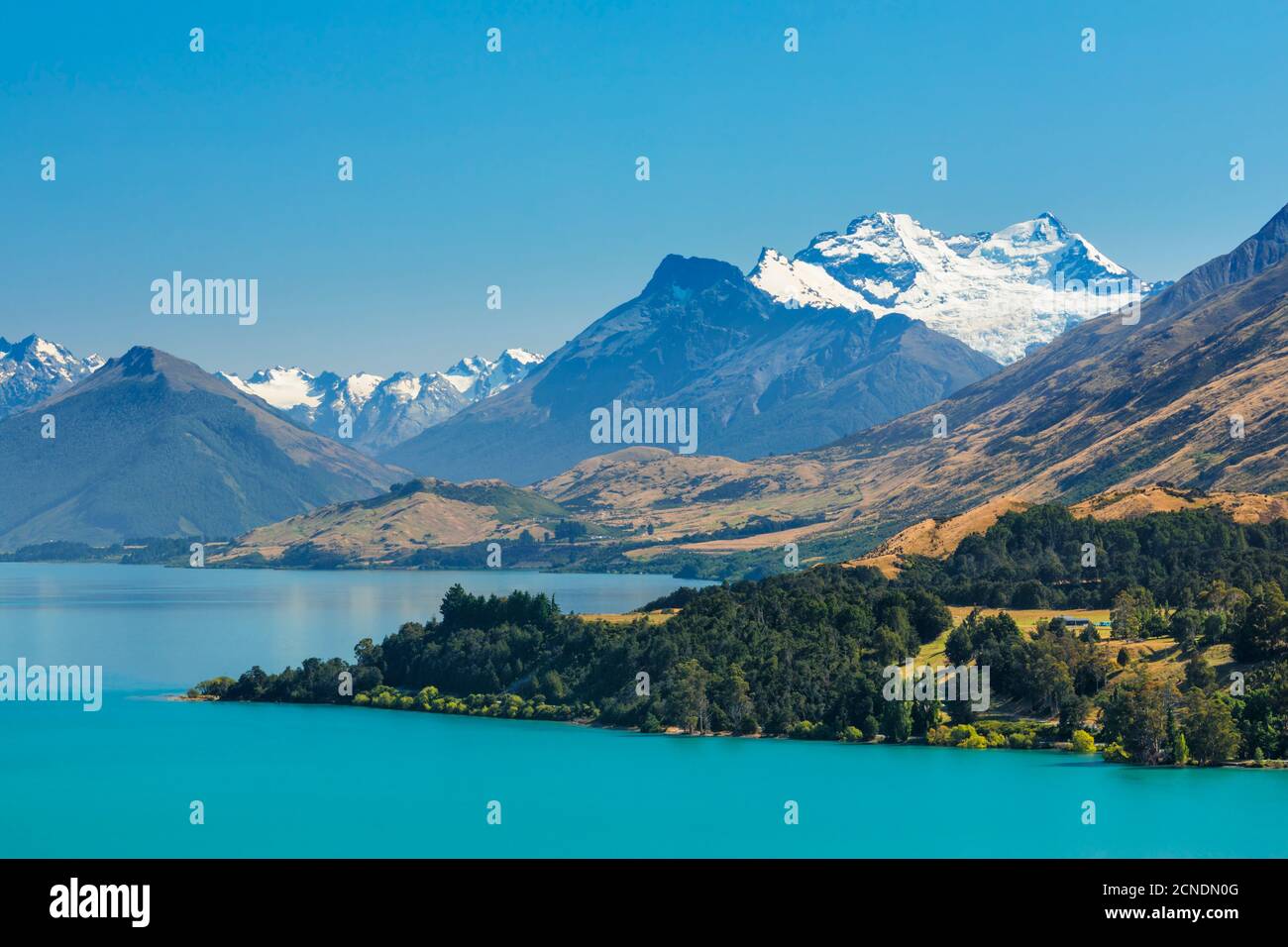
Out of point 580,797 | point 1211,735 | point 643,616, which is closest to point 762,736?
point 580,797

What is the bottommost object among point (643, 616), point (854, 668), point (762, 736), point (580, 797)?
point (580, 797)

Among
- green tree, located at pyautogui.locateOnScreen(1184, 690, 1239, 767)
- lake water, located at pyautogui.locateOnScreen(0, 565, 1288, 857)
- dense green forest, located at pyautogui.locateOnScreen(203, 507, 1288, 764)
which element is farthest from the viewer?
dense green forest, located at pyautogui.locateOnScreen(203, 507, 1288, 764)

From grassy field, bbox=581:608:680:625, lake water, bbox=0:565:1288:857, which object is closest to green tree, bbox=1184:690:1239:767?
lake water, bbox=0:565:1288:857

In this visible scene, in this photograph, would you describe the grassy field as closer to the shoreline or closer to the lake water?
the shoreline

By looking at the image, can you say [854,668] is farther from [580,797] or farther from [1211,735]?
[580,797]
